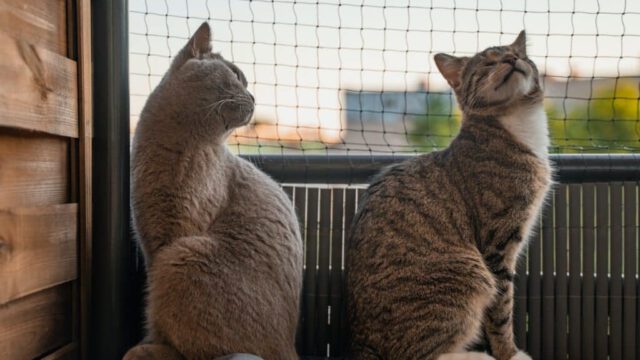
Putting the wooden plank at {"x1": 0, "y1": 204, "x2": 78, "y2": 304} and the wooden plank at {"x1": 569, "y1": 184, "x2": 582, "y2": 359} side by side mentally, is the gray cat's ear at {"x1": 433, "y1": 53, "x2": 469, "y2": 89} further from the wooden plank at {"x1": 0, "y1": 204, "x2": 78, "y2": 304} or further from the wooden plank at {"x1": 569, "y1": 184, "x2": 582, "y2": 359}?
the wooden plank at {"x1": 0, "y1": 204, "x2": 78, "y2": 304}

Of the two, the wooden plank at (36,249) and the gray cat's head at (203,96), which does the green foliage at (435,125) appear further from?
the wooden plank at (36,249)

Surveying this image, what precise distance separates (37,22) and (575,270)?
2.30 m

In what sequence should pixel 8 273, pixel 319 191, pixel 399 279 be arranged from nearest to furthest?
pixel 8 273 < pixel 399 279 < pixel 319 191

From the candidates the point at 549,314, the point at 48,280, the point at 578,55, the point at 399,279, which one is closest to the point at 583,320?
the point at 549,314

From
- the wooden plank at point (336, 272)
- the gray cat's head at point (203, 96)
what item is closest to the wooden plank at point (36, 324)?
the gray cat's head at point (203, 96)

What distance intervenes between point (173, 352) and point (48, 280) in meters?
0.47

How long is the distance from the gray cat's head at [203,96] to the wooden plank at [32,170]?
1.24ft

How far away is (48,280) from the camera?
1.86 meters

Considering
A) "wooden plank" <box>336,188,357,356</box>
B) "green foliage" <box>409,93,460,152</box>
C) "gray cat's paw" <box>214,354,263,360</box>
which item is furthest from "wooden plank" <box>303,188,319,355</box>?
"gray cat's paw" <box>214,354,263,360</box>

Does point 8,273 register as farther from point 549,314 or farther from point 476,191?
point 549,314

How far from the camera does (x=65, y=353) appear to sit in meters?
1.99

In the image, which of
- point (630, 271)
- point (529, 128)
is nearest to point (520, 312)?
point (630, 271)

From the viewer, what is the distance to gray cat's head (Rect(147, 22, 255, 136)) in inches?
80.7

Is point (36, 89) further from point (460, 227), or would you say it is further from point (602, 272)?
point (602, 272)
